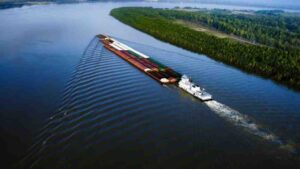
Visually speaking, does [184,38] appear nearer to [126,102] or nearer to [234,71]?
[234,71]

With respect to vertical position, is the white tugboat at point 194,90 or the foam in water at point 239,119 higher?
the white tugboat at point 194,90

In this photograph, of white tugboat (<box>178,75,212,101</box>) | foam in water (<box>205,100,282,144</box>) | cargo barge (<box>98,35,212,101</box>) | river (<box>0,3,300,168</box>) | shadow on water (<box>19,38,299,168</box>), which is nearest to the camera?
shadow on water (<box>19,38,299,168</box>)

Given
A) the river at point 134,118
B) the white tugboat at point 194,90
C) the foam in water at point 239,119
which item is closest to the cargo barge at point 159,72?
the white tugboat at point 194,90

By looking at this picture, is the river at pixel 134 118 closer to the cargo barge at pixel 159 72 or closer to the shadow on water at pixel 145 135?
the shadow on water at pixel 145 135

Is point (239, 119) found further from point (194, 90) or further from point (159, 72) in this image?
point (159, 72)

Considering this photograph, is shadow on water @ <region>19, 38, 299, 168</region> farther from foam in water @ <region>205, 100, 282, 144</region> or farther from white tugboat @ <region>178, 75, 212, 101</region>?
white tugboat @ <region>178, 75, 212, 101</region>

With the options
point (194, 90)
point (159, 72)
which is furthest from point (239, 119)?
point (159, 72)

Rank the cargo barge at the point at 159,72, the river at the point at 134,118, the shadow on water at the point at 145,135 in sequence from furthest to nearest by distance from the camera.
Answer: the cargo barge at the point at 159,72, the river at the point at 134,118, the shadow on water at the point at 145,135

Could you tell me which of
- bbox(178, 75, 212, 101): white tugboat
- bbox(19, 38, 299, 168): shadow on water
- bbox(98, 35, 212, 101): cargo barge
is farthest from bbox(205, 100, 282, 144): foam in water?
bbox(98, 35, 212, 101): cargo barge

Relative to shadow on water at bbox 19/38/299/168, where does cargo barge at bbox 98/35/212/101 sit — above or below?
above
